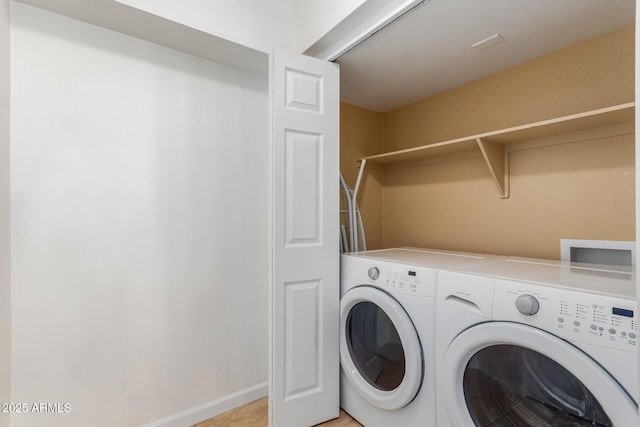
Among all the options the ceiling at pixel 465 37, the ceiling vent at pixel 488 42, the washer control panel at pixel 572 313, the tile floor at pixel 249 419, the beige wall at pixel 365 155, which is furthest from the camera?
the beige wall at pixel 365 155

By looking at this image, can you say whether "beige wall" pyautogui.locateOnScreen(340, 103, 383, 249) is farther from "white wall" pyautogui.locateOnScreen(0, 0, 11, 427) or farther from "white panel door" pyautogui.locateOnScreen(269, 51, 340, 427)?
"white wall" pyautogui.locateOnScreen(0, 0, 11, 427)

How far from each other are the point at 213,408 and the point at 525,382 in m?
1.65

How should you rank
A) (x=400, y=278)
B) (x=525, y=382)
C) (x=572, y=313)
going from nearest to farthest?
(x=572, y=313), (x=525, y=382), (x=400, y=278)

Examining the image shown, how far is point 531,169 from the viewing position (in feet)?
5.79

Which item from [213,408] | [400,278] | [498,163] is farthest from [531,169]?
[213,408]

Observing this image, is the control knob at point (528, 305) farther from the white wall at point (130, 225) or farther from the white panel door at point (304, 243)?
the white wall at point (130, 225)

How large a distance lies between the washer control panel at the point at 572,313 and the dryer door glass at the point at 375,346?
1.89 ft

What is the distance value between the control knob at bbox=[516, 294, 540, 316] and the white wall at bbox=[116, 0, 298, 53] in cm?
175

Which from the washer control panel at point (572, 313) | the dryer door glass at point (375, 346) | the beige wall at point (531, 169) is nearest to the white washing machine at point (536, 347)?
the washer control panel at point (572, 313)

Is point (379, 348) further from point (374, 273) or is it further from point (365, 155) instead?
point (365, 155)

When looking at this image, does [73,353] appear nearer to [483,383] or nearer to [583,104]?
A: [483,383]

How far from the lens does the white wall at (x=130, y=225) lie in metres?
1.36

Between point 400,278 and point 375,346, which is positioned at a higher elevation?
point 400,278

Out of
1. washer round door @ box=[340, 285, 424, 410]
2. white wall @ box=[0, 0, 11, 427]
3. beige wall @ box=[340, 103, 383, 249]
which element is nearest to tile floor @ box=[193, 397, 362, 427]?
washer round door @ box=[340, 285, 424, 410]
